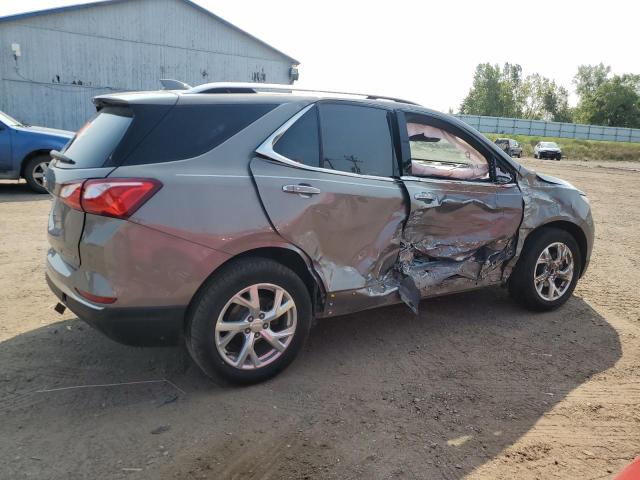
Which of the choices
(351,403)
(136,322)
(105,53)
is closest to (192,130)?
(136,322)

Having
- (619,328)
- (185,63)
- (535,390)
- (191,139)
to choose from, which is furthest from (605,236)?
(185,63)

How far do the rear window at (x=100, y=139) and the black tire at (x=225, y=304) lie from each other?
3.08 ft

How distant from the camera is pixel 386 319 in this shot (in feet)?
15.2

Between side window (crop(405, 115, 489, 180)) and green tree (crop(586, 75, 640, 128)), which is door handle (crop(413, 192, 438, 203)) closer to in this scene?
side window (crop(405, 115, 489, 180))

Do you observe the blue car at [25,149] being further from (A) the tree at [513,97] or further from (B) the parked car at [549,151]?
(A) the tree at [513,97]

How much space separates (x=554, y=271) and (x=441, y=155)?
1.46 metres

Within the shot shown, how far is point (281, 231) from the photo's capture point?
3.29 m

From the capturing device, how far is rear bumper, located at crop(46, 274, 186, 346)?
9.65 ft

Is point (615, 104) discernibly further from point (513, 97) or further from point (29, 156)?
point (29, 156)

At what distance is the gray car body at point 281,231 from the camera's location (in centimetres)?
293

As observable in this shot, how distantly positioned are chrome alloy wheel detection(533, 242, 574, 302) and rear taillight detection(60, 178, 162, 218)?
3.37 meters

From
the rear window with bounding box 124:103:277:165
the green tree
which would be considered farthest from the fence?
the rear window with bounding box 124:103:277:165

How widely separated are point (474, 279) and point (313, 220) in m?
1.73

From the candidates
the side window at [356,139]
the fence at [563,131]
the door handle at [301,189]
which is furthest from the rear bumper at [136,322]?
the fence at [563,131]
